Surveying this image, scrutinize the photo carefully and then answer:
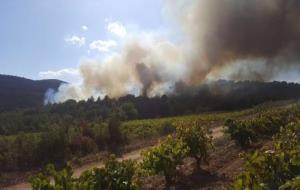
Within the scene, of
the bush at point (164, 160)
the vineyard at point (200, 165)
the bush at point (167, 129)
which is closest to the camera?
the vineyard at point (200, 165)

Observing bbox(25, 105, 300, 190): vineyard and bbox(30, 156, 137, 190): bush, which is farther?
bbox(30, 156, 137, 190): bush

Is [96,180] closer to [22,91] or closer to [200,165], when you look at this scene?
[200,165]

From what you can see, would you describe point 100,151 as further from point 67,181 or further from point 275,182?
point 275,182

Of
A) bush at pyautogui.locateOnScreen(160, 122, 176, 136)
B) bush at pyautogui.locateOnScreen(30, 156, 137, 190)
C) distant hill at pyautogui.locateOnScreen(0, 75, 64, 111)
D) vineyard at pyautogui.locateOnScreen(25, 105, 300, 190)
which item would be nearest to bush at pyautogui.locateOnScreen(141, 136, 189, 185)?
vineyard at pyautogui.locateOnScreen(25, 105, 300, 190)

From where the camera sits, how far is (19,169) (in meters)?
31.5

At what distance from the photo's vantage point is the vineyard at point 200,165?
424 inches

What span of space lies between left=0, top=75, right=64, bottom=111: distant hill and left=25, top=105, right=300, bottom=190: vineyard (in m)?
115

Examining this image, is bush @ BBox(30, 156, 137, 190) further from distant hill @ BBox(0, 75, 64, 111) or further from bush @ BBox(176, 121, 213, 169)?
distant hill @ BBox(0, 75, 64, 111)

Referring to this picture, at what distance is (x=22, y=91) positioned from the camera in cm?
16900

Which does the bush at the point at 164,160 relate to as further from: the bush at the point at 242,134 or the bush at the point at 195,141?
the bush at the point at 242,134

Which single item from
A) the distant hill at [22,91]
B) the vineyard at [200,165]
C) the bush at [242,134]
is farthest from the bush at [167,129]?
the distant hill at [22,91]

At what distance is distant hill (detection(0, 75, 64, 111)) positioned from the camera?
5723 inches

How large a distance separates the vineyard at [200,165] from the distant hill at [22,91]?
114570 mm

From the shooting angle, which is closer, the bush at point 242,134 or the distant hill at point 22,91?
the bush at point 242,134
